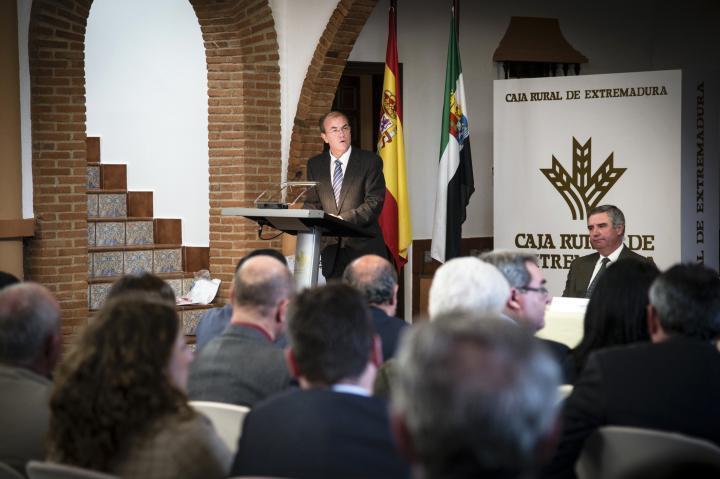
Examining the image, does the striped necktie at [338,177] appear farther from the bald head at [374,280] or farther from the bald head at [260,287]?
the bald head at [260,287]

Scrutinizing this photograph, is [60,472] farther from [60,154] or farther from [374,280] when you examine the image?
[60,154]

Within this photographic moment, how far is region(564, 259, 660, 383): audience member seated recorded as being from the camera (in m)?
3.10

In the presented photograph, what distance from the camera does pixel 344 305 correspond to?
224 cm

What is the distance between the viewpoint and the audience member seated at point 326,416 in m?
1.95

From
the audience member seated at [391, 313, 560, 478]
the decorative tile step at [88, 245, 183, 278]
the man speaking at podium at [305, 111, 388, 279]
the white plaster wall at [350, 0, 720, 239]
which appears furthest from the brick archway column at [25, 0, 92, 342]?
the audience member seated at [391, 313, 560, 478]

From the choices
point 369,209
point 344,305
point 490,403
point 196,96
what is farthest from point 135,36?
point 490,403

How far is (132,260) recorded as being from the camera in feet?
27.4

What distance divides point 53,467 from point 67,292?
5426 millimetres

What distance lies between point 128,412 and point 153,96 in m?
7.25

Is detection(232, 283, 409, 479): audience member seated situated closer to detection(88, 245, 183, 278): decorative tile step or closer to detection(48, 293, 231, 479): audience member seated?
detection(48, 293, 231, 479): audience member seated

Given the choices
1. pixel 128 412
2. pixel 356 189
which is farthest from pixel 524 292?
pixel 356 189

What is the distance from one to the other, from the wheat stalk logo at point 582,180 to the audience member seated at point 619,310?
4897 millimetres

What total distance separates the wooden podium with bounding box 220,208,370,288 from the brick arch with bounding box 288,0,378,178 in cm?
232

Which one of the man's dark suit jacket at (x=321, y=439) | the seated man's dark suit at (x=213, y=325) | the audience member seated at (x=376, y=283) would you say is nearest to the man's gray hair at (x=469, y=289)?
the audience member seated at (x=376, y=283)
